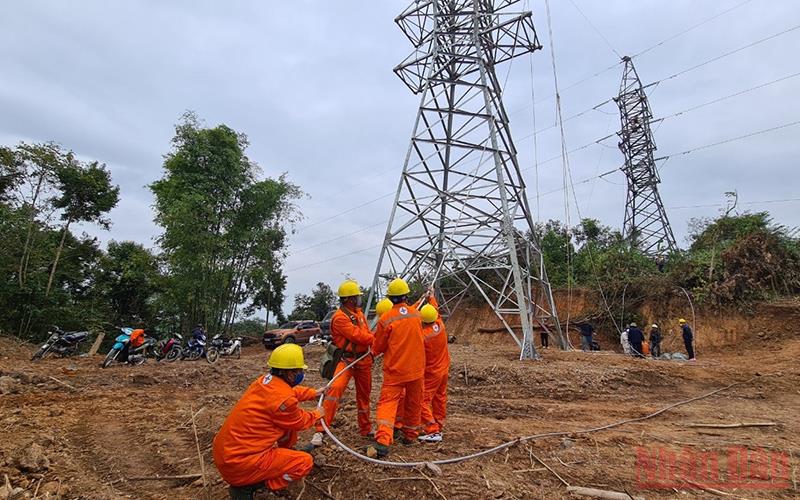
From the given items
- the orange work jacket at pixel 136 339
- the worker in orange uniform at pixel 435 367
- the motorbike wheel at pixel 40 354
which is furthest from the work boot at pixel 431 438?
the motorbike wheel at pixel 40 354

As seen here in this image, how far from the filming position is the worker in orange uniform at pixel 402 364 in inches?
167

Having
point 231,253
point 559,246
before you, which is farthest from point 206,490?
point 559,246

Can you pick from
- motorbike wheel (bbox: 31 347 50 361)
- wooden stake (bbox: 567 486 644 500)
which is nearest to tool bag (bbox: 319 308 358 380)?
wooden stake (bbox: 567 486 644 500)

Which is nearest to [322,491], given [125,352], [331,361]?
[331,361]

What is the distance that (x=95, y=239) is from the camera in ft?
78.5

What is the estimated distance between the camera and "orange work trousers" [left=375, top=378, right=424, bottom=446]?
4129 mm

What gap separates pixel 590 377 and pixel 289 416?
6310 millimetres

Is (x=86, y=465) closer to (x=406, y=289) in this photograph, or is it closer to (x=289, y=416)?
(x=289, y=416)

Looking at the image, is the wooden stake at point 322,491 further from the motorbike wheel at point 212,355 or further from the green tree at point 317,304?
the green tree at point 317,304

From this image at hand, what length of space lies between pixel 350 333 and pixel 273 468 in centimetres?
164

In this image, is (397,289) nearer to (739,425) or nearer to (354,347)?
(354,347)

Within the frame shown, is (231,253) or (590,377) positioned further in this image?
(231,253)

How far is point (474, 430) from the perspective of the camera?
4.77 meters

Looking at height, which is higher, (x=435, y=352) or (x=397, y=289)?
(x=397, y=289)
